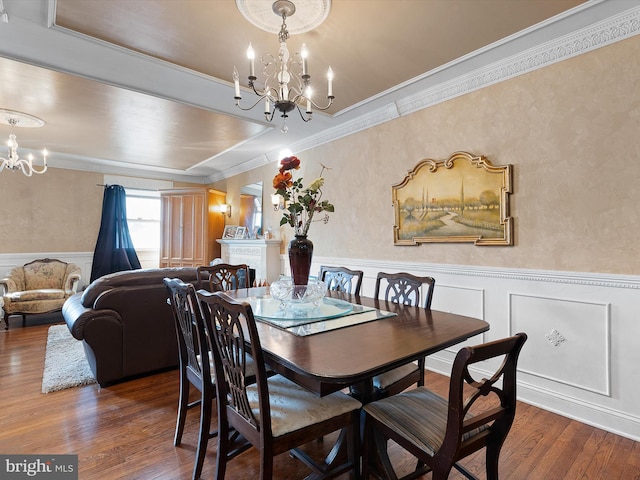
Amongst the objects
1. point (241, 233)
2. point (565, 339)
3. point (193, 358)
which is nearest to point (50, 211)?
point (241, 233)

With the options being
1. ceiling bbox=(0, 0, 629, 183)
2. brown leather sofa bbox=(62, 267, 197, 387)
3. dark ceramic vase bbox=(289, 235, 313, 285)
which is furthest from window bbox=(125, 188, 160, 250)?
dark ceramic vase bbox=(289, 235, 313, 285)

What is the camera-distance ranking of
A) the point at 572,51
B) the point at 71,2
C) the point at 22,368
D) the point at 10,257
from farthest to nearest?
the point at 10,257 < the point at 22,368 < the point at 572,51 < the point at 71,2

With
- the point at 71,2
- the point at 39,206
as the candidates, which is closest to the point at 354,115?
the point at 71,2

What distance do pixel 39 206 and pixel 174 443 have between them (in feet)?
18.0

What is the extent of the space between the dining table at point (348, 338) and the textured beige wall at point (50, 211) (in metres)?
5.37

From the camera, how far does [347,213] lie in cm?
405

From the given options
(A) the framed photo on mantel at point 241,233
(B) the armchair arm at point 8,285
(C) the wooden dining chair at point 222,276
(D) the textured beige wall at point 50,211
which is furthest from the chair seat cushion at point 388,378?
(D) the textured beige wall at point 50,211

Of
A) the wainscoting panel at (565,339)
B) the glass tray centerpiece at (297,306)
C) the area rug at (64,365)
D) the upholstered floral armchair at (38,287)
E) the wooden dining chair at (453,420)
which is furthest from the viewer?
the upholstered floral armchair at (38,287)

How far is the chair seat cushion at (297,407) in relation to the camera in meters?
1.32

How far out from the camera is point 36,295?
183 inches

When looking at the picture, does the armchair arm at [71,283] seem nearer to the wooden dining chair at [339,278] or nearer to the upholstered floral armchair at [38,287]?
the upholstered floral armchair at [38,287]

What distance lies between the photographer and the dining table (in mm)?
1160

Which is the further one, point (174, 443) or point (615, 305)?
point (615, 305)

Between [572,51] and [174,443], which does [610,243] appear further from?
→ [174,443]
